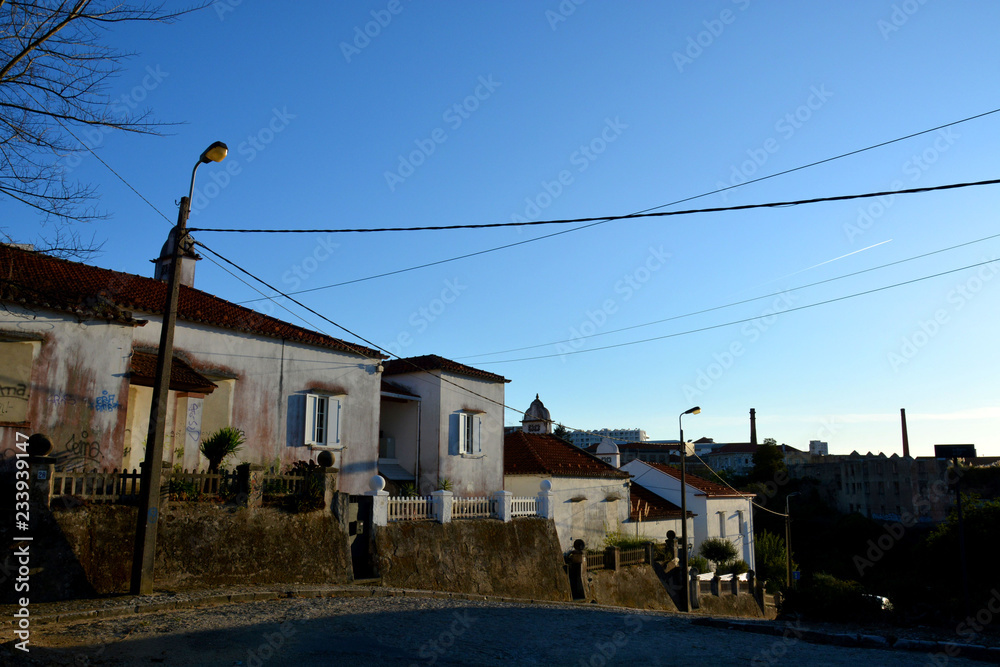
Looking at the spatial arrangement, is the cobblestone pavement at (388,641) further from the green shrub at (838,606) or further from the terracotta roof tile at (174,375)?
the terracotta roof tile at (174,375)

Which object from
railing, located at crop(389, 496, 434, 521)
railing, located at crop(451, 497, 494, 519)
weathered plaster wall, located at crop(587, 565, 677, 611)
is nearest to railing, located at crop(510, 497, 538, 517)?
railing, located at crop(451, 497, 494, 519)

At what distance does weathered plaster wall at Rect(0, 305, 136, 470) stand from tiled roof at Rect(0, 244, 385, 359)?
32 centimetres

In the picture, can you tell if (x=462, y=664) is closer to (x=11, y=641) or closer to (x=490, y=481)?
(x=11, y=641)

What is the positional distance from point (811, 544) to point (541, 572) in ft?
190

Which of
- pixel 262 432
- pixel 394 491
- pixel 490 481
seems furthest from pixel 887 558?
pixel 262 432

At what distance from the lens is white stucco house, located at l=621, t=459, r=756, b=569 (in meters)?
36.9

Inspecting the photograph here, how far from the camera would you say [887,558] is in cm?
5938

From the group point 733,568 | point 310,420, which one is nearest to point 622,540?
point 733,568

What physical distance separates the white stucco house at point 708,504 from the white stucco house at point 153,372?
22.4 meters

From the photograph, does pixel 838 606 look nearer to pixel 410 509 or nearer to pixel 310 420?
pixel 410 509

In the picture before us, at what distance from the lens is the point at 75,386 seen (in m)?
13.3

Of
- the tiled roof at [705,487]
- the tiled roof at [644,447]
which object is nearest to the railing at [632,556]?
the tiled roof at [705,487]

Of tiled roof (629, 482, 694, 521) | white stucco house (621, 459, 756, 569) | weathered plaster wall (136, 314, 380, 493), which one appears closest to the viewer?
weathered plaster wall (136, 314, 380, 493)

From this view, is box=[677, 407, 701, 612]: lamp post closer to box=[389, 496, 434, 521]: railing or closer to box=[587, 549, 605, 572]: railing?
box=[587, 549, 605, 572]: railing
